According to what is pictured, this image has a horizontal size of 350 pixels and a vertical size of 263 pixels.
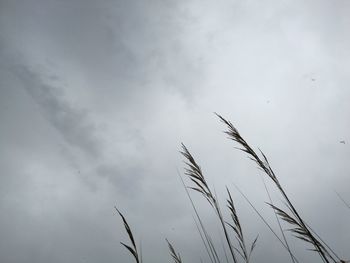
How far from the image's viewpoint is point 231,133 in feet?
8.25

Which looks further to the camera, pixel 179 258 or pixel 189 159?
pixel 189 159

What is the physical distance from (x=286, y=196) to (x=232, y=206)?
65 centimetres

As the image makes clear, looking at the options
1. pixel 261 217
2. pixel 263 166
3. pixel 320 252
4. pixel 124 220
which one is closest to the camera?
pixel 320 252

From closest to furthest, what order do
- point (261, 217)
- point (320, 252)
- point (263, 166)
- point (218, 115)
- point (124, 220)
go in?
point (320, 252) < point (124, 220) < point (263, 166) < point (261, 217) < point (218, 115)

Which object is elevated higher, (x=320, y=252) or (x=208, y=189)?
(x=208, y=189)

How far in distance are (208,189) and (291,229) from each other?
0.77 meters

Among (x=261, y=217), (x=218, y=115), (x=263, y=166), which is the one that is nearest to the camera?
(x=263, y=166)

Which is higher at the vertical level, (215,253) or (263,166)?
(263,166)

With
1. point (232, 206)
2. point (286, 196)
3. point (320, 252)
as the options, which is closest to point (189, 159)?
point (232, 206)

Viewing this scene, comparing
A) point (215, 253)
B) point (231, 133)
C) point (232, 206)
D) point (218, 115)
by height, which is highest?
point (218, 115)

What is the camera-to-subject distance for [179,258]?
8.50 feet

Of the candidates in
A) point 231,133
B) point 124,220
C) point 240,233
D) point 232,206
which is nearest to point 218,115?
point 231,133

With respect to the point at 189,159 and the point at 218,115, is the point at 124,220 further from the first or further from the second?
the point at 218,115

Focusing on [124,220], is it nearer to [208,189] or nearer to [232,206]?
[208,189]
